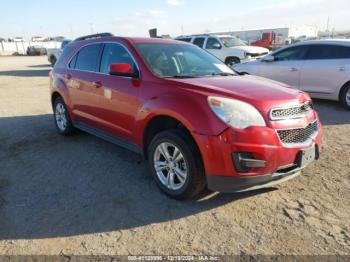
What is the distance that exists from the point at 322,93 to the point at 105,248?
7.03 m

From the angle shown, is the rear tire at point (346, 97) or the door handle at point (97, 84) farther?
the rear tire at point (346, 97)

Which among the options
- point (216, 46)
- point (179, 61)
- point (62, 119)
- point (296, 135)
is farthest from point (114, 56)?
point (216, 46)

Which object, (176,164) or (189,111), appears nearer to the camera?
(189,111)

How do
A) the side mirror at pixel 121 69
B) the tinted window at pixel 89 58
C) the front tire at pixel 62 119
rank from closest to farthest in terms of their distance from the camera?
1. the side mirror at pixel 121 69
2. the tinted window at pixel 89 58
3. the front tire at pixel 62 119

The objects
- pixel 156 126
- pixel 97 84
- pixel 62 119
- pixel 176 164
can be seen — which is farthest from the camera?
pixel 62 119

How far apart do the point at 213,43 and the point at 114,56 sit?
10436mm

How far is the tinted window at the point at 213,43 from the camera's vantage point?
14336 millimetres

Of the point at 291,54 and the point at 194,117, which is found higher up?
the point at 194,117

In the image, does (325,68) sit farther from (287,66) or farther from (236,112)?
(236,112)

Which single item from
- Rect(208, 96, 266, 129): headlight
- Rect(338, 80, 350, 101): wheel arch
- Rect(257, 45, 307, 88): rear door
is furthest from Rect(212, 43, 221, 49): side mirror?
Rect(208, 96, 266, 129): headlight

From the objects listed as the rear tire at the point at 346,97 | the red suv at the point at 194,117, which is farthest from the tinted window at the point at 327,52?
the red suv at the point at 194,117

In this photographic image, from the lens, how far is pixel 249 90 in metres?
3.57

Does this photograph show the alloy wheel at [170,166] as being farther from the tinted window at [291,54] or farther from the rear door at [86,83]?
the tinted window at [291,54]

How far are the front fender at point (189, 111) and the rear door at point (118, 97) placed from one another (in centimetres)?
35
